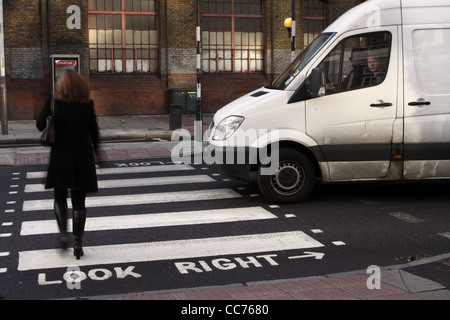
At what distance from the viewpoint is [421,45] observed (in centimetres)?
895

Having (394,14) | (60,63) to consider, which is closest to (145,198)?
(394,14)

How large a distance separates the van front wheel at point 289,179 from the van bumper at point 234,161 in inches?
7.7

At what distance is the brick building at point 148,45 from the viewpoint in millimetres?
23922

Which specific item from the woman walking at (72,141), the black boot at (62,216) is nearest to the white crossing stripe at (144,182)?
the black boot at (62,216)

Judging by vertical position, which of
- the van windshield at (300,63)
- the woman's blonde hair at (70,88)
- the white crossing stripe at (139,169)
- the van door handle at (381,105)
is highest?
the van windshield at (300,63)

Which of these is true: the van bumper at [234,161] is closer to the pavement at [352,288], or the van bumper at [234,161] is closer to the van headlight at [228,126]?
the van headlight at [228,126]

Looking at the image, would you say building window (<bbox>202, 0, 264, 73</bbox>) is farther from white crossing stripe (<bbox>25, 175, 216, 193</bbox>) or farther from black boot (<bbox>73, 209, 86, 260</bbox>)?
black boot (<bbox>73, 209, 86, 260</bbox>)

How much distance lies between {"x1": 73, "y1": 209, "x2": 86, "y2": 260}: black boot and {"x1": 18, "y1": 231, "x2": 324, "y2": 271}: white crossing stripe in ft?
0.31

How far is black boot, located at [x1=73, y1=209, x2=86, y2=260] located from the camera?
6.58 metres

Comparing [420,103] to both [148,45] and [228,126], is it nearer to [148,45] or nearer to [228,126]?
[228,126]

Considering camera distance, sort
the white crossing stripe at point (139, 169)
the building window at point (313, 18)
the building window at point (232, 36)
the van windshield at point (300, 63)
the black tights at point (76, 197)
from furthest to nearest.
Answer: the building window at point (313, 18), the building window at point (232, 36), the white crossing stripe at point (139, 169), the van windshield at point (300, 63), the black tights at point (76, 197)
